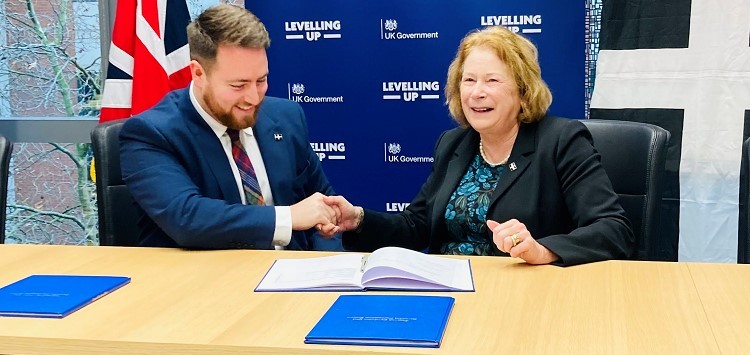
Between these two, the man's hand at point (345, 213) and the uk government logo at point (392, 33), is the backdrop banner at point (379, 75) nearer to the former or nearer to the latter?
the uk government logo at point (392, 33)

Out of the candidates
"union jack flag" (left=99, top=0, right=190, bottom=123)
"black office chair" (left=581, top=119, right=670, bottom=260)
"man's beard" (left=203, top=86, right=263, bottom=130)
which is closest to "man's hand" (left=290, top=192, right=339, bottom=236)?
"man's beard" (left=203, top=86, right=263, bottom=130)

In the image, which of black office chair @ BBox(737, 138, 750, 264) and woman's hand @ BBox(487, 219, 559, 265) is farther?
black office chair @ BBox(737, 138, 750, 264)

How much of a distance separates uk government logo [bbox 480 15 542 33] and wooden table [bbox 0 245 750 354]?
1.73 m

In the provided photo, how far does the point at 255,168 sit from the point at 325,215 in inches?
12.9

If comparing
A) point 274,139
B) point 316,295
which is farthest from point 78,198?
point 316,295

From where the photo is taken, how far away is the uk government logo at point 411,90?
12.1 ft

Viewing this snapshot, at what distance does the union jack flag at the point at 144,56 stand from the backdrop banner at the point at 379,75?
37 centimetres

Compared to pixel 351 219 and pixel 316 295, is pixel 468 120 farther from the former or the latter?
pixel 316 295

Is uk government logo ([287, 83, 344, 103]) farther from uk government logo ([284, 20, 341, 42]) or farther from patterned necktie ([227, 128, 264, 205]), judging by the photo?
patterned necktie ([227, 128, 264, 205])

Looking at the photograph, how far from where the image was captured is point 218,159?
2.43m

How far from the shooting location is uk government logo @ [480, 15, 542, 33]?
3.56m

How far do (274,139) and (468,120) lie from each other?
0.60 metres

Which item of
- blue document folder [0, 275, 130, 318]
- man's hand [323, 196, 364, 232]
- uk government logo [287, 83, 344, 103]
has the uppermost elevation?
uk government logo [287, 83, 344, 103]

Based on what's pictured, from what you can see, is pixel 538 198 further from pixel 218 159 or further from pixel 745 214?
pixel 218 159
